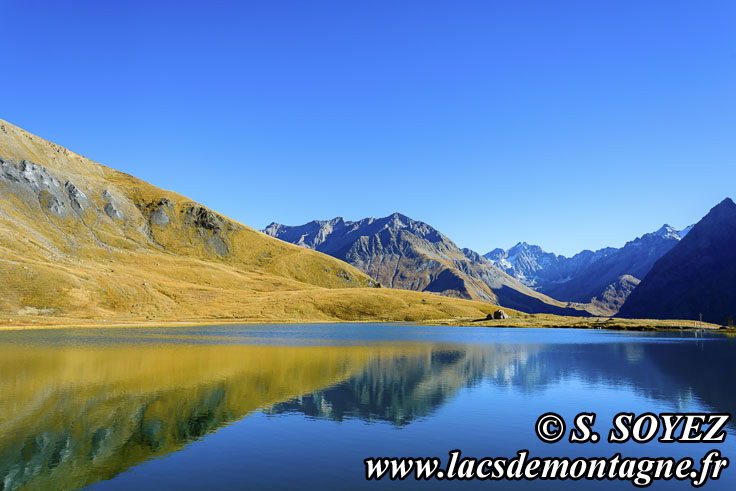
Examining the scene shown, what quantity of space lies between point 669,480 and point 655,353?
80.5 m

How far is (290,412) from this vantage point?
3747 cm

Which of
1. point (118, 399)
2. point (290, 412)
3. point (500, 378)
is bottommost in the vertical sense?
point (500, 378)

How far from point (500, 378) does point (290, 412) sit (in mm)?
29561

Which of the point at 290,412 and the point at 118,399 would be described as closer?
the point at 290,412

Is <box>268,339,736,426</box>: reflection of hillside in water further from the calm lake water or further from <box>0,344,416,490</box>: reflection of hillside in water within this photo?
<box>0,344,416,490</box>: reflection of hillside in water

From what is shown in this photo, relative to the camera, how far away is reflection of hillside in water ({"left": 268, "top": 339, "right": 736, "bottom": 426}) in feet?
132

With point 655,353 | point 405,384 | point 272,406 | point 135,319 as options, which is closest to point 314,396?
point 272,406

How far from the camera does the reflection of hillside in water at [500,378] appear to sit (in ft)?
132

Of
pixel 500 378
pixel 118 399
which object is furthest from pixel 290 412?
pixel 500 378

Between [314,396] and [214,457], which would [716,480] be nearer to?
[214,457]

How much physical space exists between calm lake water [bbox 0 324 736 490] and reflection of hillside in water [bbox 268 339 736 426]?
0.27 m

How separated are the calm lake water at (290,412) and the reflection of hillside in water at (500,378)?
27 cm

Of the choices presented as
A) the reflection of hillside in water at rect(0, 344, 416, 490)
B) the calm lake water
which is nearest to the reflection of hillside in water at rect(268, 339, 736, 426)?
the calm lake water

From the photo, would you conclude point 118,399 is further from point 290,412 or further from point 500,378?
point 500,378
